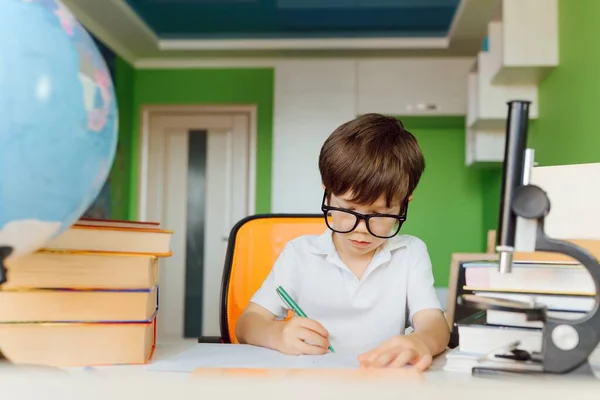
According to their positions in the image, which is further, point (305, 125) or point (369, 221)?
point (305, 125)

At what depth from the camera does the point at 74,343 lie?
74 cm

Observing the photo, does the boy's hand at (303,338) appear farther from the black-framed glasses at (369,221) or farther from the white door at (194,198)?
the white door at (194,198)

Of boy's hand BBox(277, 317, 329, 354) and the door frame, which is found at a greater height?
the door frame

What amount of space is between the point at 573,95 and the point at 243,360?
1866mm

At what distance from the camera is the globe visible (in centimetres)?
54

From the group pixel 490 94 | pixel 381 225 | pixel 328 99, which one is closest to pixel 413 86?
pixel 328 99

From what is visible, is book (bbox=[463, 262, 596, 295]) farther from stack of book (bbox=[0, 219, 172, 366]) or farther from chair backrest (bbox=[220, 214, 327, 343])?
chair backrest (bbox=[220, 214, 327, 343])

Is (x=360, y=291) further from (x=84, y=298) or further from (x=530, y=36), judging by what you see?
(x=530, y=36)

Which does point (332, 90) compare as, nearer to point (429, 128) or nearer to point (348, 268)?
point (429, 128)

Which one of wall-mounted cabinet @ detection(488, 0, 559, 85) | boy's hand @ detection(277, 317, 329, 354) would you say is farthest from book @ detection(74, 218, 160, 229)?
wall-mounted cabinet @ detection(488, 0, 559, 85)

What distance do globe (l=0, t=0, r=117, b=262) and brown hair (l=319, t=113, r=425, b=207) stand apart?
56 cm

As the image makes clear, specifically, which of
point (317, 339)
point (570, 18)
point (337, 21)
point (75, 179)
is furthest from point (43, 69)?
point (337, 21)

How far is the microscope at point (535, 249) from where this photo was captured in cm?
64

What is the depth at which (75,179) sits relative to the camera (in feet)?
1.95
